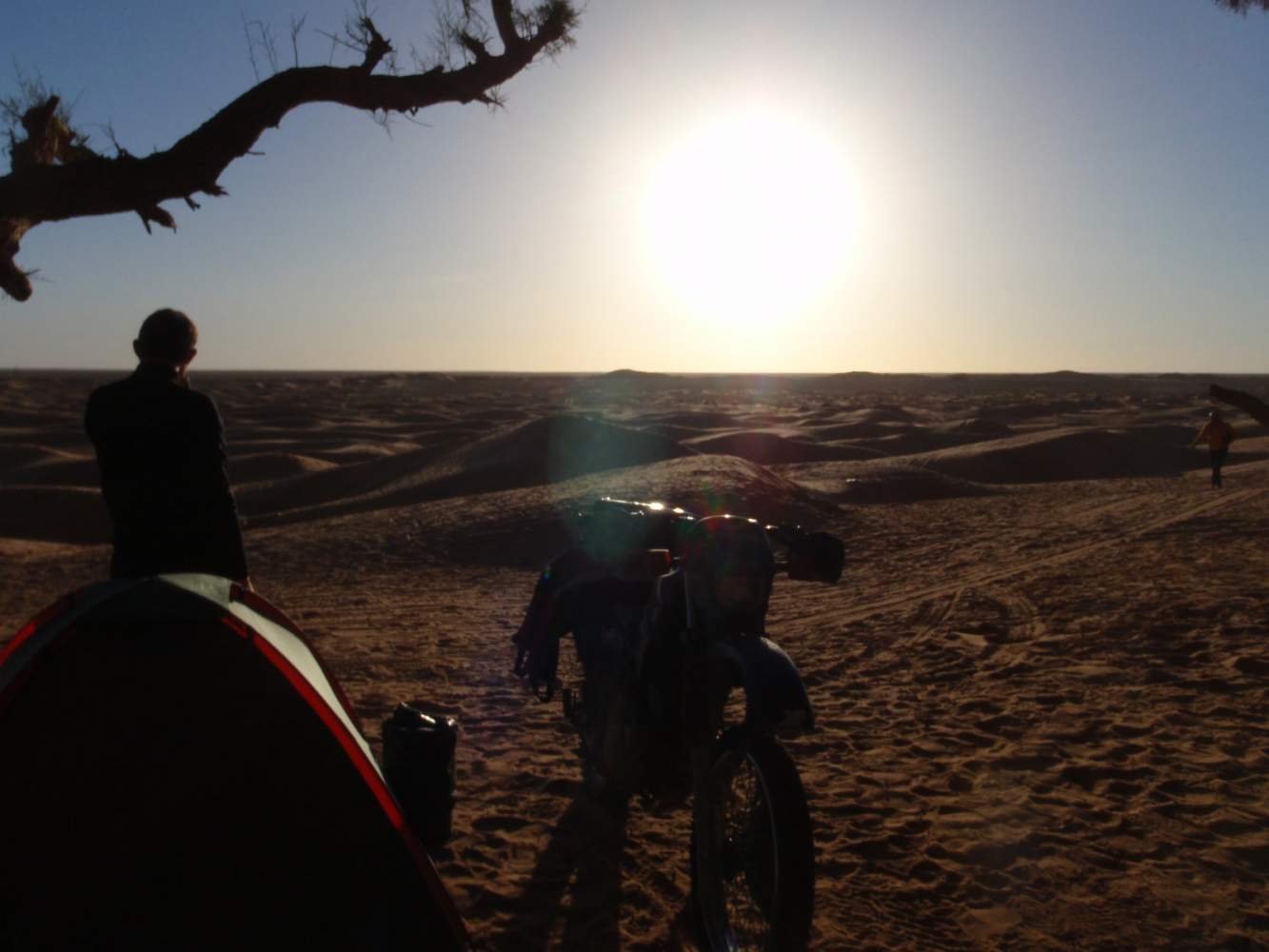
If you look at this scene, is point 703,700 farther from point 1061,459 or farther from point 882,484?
point 1061,459

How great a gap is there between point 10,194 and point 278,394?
6691 cm

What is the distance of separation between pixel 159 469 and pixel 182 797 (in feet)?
4.10

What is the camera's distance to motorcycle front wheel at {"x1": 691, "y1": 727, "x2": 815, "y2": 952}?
9.56ft

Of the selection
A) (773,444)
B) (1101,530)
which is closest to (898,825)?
(1101,530)

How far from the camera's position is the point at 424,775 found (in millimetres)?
3951

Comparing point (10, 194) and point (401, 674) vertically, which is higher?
point (10, 194)

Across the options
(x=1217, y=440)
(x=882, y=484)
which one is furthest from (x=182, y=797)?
(x=1217, y=440)

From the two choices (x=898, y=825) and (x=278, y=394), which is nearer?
(x=898, y=825)

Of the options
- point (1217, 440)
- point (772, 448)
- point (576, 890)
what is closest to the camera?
point (576, 890)

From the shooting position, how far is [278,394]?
226 feet

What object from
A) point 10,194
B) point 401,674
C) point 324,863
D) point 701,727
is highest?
point 10,194

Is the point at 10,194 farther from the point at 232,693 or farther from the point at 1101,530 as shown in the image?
the point at 1101,530

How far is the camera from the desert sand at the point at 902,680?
4000mm

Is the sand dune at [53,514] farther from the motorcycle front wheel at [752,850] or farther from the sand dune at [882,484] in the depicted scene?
the motorcycle front wheel at [752,850]
